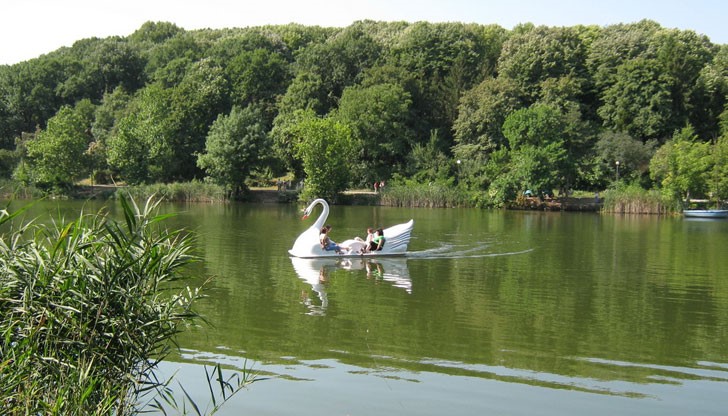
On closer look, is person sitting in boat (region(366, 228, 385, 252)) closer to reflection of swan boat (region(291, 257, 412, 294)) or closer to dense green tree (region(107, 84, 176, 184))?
reflection of swan boat (region(291, 257, 412, 294))

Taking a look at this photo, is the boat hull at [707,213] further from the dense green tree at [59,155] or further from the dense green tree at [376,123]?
the dense green tree at [59,155]

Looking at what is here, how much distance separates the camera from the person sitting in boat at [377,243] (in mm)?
24109

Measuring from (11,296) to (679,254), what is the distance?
24.3 m

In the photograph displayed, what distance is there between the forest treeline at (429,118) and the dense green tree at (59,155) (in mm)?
132

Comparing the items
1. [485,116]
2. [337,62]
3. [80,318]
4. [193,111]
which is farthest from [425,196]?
[80,318]

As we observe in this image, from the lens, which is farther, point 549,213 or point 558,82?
point 558,82

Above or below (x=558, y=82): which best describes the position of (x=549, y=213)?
below

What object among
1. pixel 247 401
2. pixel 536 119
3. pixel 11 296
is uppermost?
pixel 536 119

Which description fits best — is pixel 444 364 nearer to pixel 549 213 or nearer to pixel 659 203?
pixel 549 213

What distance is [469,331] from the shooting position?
13.8m

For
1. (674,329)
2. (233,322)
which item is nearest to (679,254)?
(674,329)

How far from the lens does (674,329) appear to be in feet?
47.2

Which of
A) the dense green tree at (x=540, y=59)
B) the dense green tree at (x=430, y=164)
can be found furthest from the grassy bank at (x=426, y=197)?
the dense green tree at (x=540, y=59)

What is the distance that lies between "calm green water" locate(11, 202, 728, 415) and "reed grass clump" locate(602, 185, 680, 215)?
2405 cm
